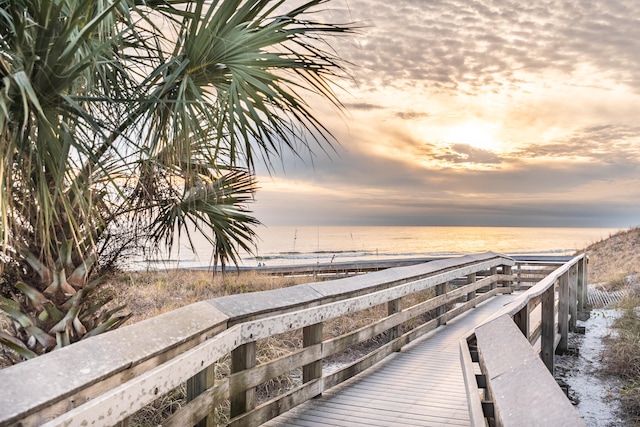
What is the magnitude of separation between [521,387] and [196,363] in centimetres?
183

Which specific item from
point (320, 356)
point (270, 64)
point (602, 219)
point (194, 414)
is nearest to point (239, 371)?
point (194, 414)

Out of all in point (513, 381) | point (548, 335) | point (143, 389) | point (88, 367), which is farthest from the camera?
point (548, 335)

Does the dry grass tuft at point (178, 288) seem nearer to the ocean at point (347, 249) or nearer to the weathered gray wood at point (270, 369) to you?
the ocean at point (347, 249)

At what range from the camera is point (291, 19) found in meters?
4.07

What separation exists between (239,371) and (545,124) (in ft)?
53.5

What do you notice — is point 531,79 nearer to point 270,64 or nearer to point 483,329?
point 270,64

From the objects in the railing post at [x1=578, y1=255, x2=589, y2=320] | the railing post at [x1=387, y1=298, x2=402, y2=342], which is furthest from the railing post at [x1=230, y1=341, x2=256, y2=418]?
the railing post at [x1=578, y1=255, x2=589, y2=320]

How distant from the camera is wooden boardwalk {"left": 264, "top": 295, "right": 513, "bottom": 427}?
4.17 m

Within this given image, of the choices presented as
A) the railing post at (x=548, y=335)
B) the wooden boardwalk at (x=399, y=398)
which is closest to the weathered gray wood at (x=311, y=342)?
the wooden boardwalk at (x=399, y=398)

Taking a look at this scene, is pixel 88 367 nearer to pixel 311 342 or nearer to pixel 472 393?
pixel 472 393

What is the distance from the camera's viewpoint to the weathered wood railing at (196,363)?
1.93m

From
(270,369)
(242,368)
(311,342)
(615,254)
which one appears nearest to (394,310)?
(311,342)

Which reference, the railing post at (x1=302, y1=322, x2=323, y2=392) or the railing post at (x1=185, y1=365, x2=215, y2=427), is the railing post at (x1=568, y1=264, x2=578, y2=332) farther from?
the railing post at (x1=185, y1=365, x2=215, y2=427)

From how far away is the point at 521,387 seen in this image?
5.56ft
